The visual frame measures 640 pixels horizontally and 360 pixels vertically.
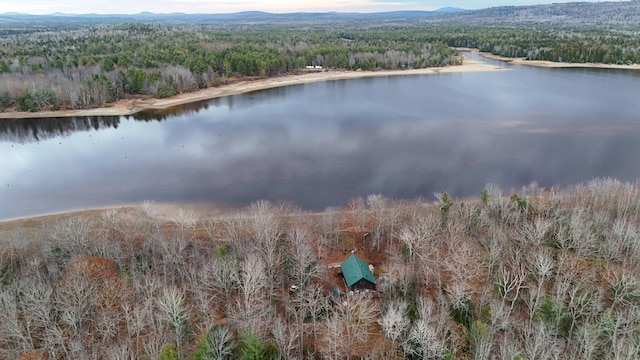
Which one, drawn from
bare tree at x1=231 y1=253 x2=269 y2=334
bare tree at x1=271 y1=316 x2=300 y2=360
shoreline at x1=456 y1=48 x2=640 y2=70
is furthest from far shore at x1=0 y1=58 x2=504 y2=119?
bare tree at x1=271 y1=316 x2=300 y2=360

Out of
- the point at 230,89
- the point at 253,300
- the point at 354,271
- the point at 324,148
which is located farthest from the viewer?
the point at 230,89

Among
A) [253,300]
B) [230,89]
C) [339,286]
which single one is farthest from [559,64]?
[253,300]

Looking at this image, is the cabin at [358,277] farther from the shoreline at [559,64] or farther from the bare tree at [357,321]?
the shoreline at [559,64]

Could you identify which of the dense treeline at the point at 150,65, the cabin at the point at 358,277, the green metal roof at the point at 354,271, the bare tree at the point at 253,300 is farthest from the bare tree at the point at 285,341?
the dense treeline at the point at 150,65

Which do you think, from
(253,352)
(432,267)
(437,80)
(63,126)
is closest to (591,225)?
(432,267)

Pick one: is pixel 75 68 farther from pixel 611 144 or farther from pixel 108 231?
pixel 611 144

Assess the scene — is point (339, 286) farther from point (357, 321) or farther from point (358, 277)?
point (357, 321)

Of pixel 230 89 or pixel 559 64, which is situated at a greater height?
pixel 559 64
